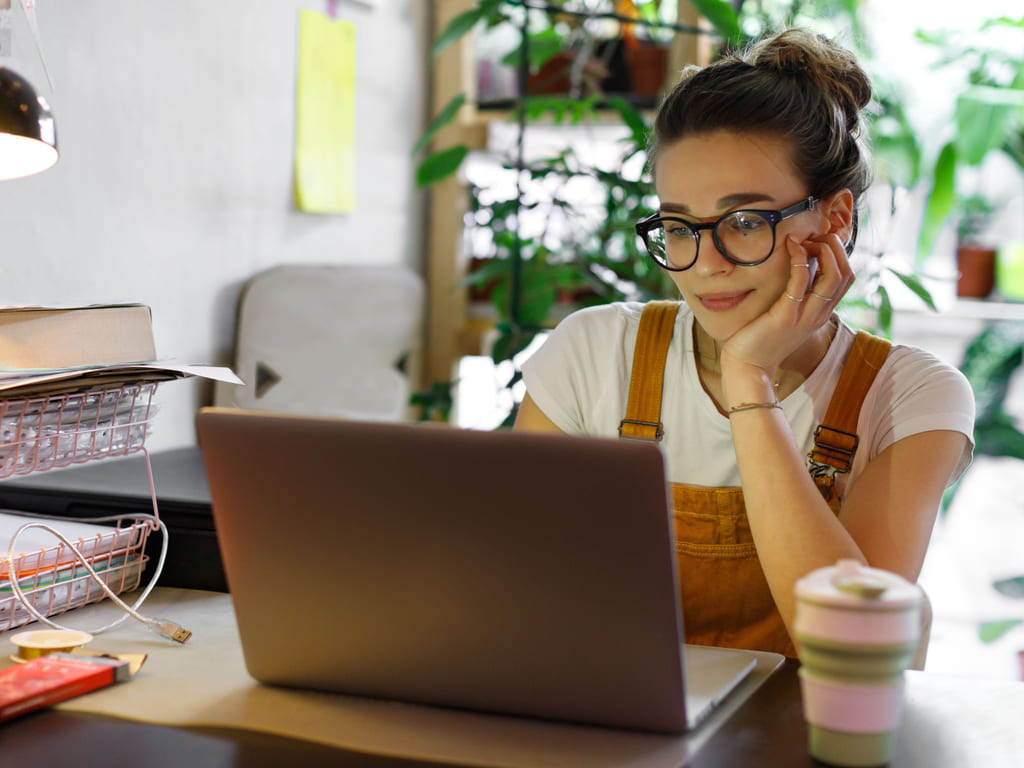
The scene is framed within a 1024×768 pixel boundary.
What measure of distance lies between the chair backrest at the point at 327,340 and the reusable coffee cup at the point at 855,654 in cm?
112

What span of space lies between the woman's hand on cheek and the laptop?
453 mm

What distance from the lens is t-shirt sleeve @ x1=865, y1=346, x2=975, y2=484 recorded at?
111cm

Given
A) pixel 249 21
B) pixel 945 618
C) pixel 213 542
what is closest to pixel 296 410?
pixel 249 21

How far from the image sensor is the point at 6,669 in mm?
802

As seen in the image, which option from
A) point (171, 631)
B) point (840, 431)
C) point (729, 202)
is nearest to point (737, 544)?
Answer: point (840, 431)

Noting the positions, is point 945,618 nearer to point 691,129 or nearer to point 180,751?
point 691,129

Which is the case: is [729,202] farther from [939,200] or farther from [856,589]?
[939,200]

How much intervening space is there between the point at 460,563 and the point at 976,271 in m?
2.02

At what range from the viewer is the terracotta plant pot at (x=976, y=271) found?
2.34 metres

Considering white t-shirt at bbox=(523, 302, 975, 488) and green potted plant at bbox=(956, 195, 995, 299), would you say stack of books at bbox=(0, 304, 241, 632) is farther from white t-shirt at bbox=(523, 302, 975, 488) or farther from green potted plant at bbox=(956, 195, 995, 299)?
green potted plant at bbox=(956, 195, 995, 299)

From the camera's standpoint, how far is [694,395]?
1.26 m

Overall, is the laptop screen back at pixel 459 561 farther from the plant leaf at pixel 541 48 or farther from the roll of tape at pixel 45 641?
the plant leaf at pixel 541 48

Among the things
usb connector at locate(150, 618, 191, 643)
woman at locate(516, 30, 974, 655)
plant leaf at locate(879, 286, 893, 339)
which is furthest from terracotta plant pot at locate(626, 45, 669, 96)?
usb connector at locate(150, 618, 191, 643)

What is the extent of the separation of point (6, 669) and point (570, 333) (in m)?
0.74
